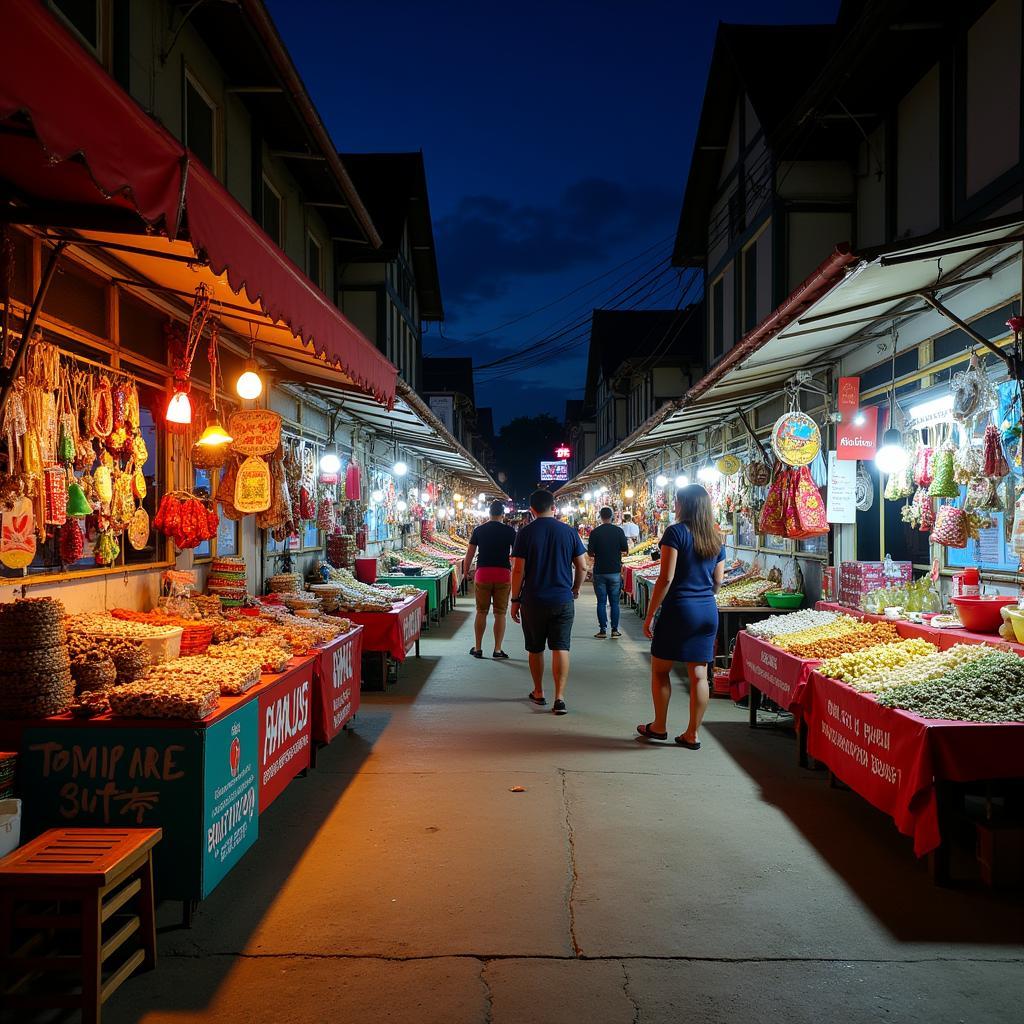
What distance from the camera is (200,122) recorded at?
30.5ft

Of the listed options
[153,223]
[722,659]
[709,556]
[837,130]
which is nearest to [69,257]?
[153,223]

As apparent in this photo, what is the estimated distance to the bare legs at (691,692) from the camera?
24.2ft

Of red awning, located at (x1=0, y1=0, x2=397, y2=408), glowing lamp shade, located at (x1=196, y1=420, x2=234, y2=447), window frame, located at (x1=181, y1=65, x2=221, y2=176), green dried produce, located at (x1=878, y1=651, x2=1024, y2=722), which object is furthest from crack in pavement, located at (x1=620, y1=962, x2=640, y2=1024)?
window frame, located at (x1=181, y1=65, x2=221, y2=176)

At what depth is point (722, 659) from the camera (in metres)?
11.3

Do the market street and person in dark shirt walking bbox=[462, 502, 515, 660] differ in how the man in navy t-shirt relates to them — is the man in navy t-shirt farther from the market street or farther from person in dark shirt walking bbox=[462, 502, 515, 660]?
person in dark shirt walking bbox=[462, 502, 515, 660]

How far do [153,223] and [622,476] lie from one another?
92.2 feet

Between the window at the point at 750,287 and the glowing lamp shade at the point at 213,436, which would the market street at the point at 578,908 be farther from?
the window at the point at 750,287

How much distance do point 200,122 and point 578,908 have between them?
30.0 ft

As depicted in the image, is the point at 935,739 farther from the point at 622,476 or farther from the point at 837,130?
the point at 622,476

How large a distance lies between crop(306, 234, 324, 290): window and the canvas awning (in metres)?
7.67

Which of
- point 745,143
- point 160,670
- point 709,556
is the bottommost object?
point 160,670

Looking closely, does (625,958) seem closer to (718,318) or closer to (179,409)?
(179,409)

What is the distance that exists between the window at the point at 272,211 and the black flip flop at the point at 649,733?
28.3ft

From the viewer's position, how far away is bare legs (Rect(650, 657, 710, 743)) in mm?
7363
